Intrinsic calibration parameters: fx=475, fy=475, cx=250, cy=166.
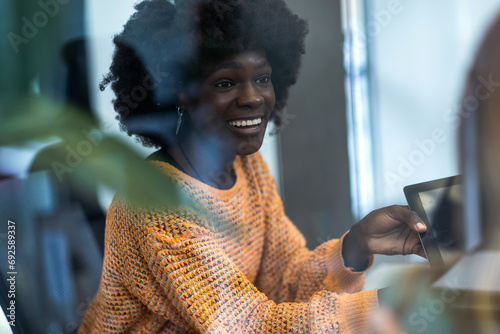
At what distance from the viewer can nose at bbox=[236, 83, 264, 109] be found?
28.2 inches

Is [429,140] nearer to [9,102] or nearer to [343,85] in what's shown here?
[343,85]

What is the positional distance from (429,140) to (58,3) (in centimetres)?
67

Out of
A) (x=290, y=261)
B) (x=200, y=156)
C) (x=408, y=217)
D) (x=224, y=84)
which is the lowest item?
(x=290, y=261)

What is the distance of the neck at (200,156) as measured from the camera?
78cm

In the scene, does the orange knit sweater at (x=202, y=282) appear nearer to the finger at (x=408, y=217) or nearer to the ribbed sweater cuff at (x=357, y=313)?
the ribbed sweater cuff at (x=357, y=313)

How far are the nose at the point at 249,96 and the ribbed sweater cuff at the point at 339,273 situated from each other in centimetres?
29

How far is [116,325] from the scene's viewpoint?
827 millimetres

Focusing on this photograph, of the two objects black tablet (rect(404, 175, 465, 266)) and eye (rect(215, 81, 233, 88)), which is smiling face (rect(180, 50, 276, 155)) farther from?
black tablet (rect(404, 175, 465, 266))

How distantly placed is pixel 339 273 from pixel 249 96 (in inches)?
14.3

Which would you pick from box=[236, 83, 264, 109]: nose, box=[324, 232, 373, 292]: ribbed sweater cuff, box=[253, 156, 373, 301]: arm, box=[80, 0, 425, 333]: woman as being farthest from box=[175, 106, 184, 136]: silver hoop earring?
box=[324, 232, 373, 292]: ribbed sweater cuff

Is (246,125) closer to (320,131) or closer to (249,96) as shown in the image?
(249,96)

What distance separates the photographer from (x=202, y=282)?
2.40ft

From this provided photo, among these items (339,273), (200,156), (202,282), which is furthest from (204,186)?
(339,273)

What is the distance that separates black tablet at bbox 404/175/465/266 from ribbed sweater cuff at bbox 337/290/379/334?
110 millimetres
